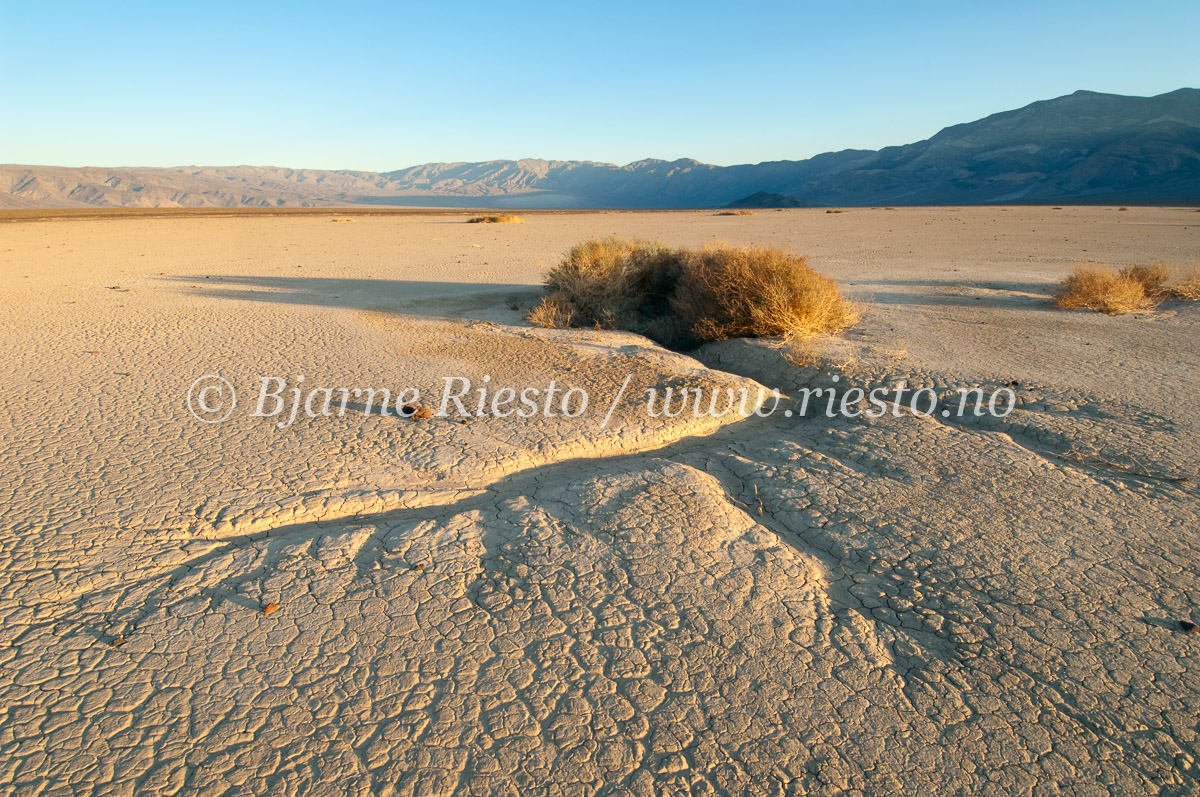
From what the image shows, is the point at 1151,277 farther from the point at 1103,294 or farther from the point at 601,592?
the point at 601,592

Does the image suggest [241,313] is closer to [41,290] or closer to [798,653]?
[41,290]

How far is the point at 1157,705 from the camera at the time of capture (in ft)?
8.28

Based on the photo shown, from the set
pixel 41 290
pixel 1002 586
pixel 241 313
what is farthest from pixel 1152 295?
pixel 41 290

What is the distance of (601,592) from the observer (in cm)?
314

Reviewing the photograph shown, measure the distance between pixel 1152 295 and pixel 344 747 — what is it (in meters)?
11.7

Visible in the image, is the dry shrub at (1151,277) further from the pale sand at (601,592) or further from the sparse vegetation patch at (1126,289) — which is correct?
the pale sand at (601,592)

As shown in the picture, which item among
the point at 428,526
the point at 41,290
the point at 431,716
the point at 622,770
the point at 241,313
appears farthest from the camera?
the point at 41,290

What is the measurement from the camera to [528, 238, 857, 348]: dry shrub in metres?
7.77

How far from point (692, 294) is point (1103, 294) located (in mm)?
5367
